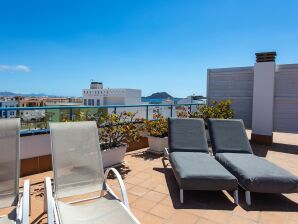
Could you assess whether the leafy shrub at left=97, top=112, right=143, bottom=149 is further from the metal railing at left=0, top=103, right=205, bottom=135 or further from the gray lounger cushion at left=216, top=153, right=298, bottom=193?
the gray lounger cushion at left=216, top=153, right=298, bottom=193

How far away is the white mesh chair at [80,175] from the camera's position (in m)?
2.41

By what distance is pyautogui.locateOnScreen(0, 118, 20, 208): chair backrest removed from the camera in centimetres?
247

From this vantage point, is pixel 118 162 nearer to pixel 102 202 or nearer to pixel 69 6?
pixel 102 202

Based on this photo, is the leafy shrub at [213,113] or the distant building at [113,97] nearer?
the leafy shrub at [213,113]

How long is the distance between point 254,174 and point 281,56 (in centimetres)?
526

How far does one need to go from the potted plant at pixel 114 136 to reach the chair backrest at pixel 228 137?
1.75 metres

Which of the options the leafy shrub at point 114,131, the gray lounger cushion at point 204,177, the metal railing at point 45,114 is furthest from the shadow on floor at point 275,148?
the metal railing at point 45,114

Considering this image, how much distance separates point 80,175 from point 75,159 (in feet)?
0.69

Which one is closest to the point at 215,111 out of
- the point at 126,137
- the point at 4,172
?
A: the point at 126,137

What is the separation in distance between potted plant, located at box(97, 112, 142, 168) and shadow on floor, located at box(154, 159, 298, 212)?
146 cm

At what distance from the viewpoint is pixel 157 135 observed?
20.0 ft

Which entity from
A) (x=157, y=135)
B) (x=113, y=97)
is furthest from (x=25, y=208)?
(x=113, y=97)

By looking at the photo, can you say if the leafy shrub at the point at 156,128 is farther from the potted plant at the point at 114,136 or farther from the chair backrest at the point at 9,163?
the chair backrest at the point at 9,163

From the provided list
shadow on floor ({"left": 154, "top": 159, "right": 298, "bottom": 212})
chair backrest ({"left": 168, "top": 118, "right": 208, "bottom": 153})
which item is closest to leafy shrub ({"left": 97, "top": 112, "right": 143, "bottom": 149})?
chair backrest ({"left": 168, "top": 118, "right": 208, "bottom": 153})
